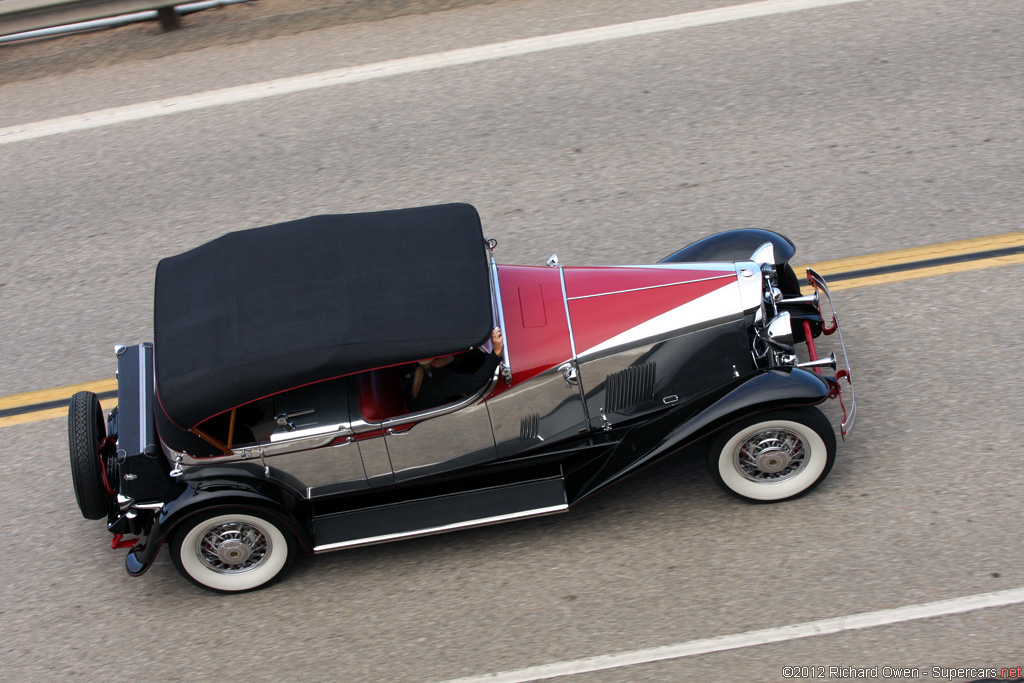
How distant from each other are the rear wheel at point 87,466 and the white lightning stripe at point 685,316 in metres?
2.82

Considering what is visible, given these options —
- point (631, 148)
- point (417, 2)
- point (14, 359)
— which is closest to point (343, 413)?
point (14, 359)

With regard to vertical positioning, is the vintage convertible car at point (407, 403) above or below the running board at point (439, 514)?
above

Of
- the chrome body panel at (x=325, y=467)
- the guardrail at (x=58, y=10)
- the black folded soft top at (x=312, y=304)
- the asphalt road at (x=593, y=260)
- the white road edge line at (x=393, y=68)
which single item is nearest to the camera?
the black folded soft top at (x=312, y=304)

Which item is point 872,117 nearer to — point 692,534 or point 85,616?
point 692,534

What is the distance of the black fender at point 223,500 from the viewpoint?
17.4 ft

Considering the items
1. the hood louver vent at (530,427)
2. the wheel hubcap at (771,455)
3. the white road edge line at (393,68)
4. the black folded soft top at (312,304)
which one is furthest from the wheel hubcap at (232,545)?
the white road edge line at (393,68)

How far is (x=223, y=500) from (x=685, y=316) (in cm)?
277

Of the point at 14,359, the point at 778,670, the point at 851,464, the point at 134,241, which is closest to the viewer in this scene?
the point at 778,670

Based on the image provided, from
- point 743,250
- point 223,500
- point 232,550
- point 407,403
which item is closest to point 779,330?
point 743,250

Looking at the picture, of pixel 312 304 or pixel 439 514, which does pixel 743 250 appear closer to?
pixel 439 514

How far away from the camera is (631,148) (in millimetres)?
8359

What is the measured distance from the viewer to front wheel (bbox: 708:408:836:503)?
5.35 m

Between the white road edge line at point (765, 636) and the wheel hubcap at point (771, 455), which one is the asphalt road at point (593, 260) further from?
the wheel hubcap at point (771, 455)

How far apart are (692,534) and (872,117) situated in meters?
4.51
